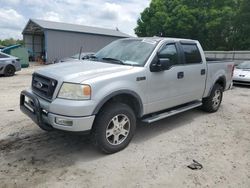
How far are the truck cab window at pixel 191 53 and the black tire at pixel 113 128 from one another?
2055 millimetres

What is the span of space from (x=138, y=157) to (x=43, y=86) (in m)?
1.90

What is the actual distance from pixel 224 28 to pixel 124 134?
2757 centimetres

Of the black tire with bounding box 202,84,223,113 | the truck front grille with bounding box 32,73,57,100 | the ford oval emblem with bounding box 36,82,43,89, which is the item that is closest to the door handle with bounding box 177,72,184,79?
the black tire with bounding box 202,84,223,113

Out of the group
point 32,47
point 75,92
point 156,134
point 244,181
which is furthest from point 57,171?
point 32,47

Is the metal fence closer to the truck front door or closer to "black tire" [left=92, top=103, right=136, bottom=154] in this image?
the truck front door

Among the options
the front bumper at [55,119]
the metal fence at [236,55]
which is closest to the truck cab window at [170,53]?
the front bumper at [55,119]

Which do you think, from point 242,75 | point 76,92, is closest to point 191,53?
point 76,92

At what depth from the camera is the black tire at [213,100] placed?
6845 millimetres

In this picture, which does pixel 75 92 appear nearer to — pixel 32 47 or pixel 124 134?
pixel 124 134

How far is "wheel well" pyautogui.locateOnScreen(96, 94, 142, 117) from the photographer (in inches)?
175

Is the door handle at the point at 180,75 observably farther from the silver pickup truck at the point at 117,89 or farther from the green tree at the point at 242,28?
the green tree at the point at 242,28

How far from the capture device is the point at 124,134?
4.55m

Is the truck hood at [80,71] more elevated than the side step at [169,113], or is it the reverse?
the truck hood at [80,71]

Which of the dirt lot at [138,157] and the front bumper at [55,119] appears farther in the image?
the front bumper at [55,119]
